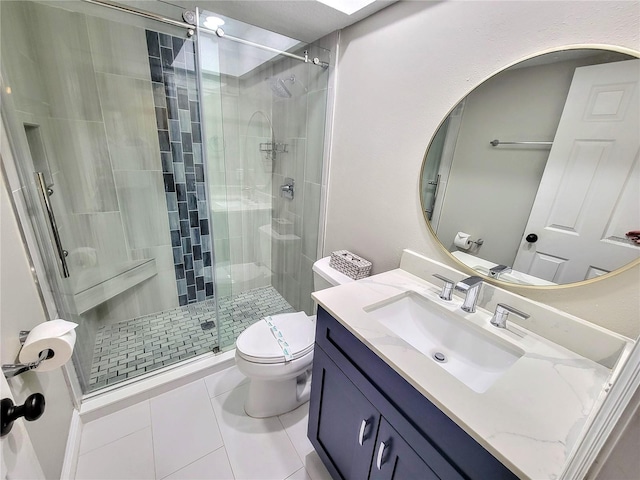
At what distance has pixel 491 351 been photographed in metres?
0.91

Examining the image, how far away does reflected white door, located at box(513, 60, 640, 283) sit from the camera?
2.39ft

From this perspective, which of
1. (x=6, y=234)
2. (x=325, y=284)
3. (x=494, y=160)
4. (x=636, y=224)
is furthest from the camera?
(x=325, y=284)

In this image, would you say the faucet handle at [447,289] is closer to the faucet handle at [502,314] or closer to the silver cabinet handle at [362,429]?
the faucet handle at [502,314]

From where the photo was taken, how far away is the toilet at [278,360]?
129 cm

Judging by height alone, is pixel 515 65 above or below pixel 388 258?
above

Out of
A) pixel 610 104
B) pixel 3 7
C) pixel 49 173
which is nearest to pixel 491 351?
pixel 610 104

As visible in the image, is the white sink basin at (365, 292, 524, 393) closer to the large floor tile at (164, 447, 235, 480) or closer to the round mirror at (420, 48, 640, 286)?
the round mirror at (420, 48, 640, 286)

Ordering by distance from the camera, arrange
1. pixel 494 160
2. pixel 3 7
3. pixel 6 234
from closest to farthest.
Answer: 1. pixel 6 234
2. pixel 494 160
3. pixel 3 7

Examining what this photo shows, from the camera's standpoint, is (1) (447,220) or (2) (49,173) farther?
(2) (49,173)

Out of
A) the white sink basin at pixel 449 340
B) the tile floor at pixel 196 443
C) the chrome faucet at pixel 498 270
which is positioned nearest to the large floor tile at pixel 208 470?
the tile floor at pixel 196 443

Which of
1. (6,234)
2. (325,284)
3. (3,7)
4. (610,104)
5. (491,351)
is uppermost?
(3,7)

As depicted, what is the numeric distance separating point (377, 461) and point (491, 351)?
1.70ft

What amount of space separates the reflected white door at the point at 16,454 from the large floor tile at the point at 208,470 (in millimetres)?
679

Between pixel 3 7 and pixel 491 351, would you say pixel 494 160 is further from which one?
pixel 3 7
